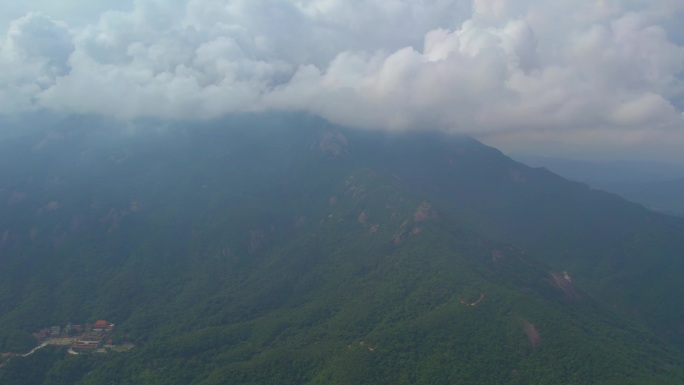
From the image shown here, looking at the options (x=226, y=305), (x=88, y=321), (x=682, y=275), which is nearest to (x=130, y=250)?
(x=88, y=321)

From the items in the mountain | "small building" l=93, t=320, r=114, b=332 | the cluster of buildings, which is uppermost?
the mountain

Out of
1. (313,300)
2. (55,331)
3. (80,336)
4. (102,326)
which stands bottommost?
(80,336)

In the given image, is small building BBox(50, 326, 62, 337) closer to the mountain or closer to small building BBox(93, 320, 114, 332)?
the mountain

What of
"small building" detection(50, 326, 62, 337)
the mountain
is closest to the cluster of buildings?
"small building" detection(50, 326, 62, 337)

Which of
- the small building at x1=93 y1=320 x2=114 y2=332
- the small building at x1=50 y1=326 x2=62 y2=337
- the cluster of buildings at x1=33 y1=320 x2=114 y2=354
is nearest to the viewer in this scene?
the cluster of buildings at x1=33 y1=320 x2=114 y2=354

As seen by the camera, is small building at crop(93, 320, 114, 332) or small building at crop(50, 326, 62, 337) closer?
small building at crop(50, 326, 62, 337)

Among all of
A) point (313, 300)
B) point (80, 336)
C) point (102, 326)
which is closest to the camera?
point (80, 336)

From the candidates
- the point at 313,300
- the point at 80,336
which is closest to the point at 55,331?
the point at 80,336

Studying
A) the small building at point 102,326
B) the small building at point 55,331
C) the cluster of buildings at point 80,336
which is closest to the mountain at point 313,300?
the small building at point 55,331

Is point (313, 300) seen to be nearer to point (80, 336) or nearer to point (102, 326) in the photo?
point (102, 326)
